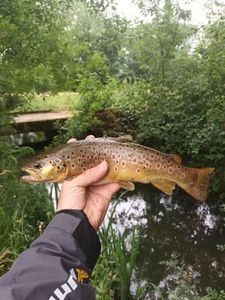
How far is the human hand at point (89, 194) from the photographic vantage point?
5.40ft

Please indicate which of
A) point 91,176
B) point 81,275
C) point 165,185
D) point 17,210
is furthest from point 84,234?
point 17,210

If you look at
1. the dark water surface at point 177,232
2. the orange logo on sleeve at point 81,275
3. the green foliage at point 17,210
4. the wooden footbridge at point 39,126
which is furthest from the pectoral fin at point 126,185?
the wooden footbridge at point 39,126

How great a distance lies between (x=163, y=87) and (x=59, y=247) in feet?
25.8

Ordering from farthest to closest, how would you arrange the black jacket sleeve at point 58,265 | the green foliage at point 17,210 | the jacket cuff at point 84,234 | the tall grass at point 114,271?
the green foliage at point 17,210 < the tall grass at point 114,271 < the jacket cuff at point 84,234 < the black jacket sleeve at point 58,265

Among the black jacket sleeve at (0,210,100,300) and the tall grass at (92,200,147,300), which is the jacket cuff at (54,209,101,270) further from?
the tall grass at (92,200,147,300)

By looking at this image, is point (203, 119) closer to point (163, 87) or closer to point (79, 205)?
point (163, 87)

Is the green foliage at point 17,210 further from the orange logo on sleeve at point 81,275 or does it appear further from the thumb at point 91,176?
the orange logo on sleeve at point 81,275

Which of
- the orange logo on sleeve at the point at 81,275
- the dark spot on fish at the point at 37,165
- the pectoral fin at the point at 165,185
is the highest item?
the dark spot on fish at the point at 37,165

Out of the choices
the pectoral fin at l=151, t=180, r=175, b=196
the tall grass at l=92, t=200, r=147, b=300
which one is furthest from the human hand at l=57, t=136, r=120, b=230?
the tall grass at l=92, t=200, r=147, b=300

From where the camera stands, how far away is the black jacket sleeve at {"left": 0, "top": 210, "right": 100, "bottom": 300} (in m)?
1.10

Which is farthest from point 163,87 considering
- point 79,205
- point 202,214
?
point 79,205

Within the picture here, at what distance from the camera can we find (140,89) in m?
9.71

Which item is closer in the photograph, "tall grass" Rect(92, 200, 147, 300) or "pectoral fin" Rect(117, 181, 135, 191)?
"pectoral fin" Rect(117, 181, 135, 191)

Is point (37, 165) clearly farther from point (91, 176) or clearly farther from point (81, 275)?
point (81, 275)
